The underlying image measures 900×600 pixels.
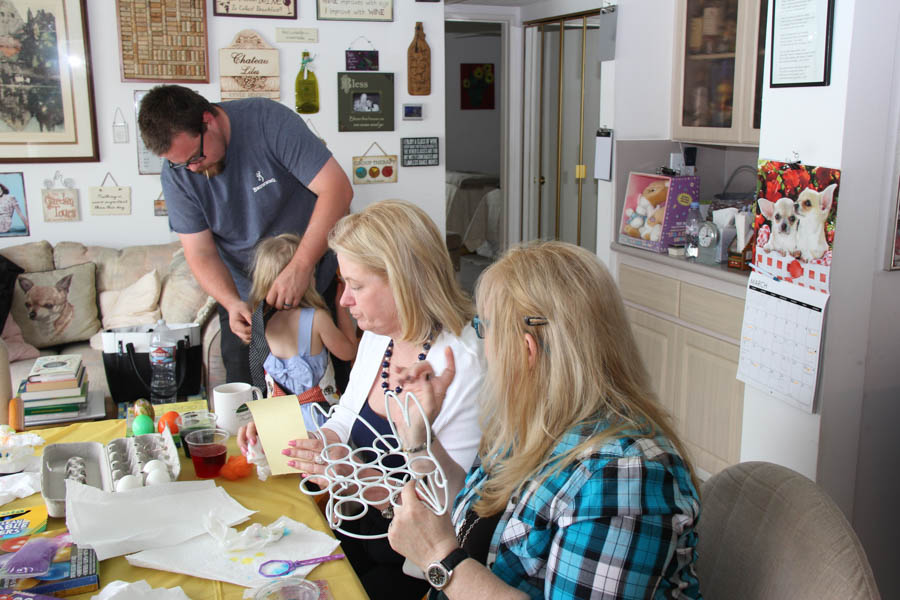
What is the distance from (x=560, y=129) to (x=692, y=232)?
2412 millimetres

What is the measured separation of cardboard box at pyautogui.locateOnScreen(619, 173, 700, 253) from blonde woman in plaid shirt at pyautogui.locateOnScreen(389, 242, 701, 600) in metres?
2.35

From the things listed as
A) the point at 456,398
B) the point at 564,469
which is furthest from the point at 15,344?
the point at 564,469

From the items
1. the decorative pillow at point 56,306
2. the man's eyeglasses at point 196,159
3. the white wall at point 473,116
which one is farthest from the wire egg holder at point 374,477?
the white wall at point 473,116

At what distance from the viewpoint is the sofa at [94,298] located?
3773mm

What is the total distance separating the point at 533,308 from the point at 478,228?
5.56 meters

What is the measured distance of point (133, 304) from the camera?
3887mm

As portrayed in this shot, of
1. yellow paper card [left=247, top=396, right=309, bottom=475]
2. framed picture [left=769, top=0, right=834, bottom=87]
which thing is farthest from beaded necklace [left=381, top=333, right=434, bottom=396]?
framed picture [left=769, top=0, right=834, bottom=87]

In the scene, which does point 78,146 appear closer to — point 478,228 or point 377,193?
point 377,193

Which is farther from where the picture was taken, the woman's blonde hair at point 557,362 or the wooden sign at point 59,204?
Answer: the wooden sign at point 59,204

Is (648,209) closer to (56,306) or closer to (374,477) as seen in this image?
(374,477)

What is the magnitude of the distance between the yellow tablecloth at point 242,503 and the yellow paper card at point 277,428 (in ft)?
0.12

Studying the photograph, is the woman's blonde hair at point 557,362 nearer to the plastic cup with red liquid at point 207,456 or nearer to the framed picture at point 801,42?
the plastic cup with red liquid at point 207,456

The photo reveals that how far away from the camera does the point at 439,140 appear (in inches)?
176

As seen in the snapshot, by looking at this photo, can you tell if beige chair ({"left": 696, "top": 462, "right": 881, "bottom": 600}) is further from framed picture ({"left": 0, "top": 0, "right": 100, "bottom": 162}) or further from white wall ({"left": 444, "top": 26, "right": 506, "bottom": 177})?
white wall ({"left": 444, "top": 26, "right": 506, "bottom": 177})
